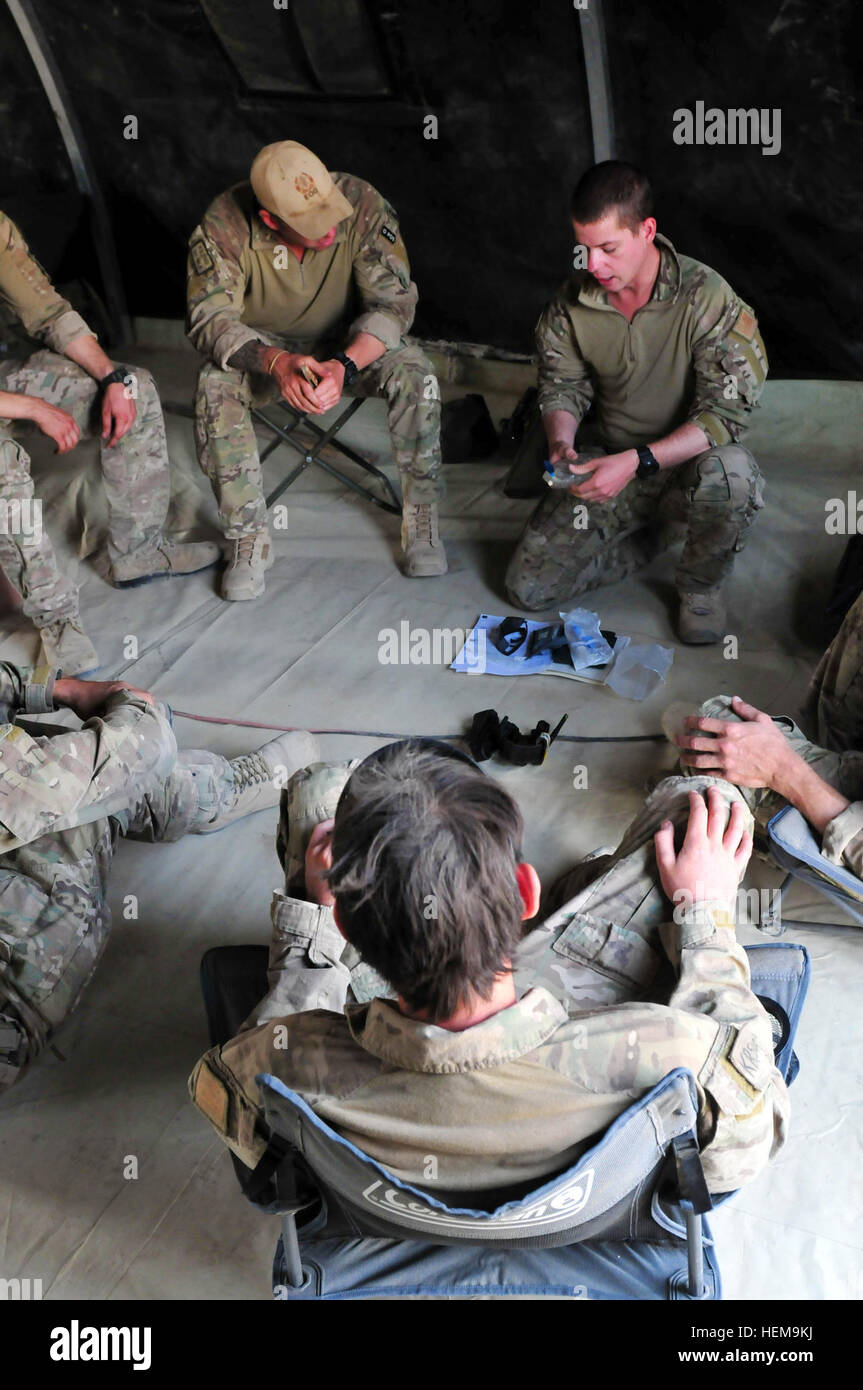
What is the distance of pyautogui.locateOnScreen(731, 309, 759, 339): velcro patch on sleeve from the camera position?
305 centimetres

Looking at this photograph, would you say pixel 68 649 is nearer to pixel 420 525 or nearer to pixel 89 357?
pixel 89 357

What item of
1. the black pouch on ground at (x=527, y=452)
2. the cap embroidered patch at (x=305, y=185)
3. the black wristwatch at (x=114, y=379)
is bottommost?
the black pouch on ground at (x=527, y=452)

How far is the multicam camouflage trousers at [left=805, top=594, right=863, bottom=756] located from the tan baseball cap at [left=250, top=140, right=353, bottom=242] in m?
1.90

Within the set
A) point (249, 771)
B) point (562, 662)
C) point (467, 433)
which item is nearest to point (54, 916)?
point (249, 771)

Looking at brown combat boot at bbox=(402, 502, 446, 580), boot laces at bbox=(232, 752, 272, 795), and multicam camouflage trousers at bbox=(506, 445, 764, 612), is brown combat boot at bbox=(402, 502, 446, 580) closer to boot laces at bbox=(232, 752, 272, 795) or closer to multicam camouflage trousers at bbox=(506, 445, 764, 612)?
multicam camouflage trousers at bbox=(506, 445, 764, 612)

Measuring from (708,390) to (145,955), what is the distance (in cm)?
197

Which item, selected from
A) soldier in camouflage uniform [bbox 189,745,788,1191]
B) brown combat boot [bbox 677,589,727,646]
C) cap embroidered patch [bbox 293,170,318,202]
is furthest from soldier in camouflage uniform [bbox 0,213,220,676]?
soldier in camouflage uniform [bbox 189,745,788,1191]

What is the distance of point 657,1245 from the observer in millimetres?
1520

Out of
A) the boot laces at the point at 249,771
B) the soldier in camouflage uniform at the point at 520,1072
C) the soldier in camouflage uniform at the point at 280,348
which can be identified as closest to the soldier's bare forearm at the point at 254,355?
the soldier in camouflage uniform at the point at 280,348

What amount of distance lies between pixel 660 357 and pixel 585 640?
0.79 m

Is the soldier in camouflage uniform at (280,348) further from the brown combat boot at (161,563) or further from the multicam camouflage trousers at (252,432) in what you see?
the brown combat boot at (161,563)

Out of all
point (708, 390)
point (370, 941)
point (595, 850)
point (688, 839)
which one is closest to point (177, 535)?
point (708, 390)

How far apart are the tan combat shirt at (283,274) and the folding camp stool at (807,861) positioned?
6.66 ft

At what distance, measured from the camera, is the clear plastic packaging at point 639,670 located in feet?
9.77
